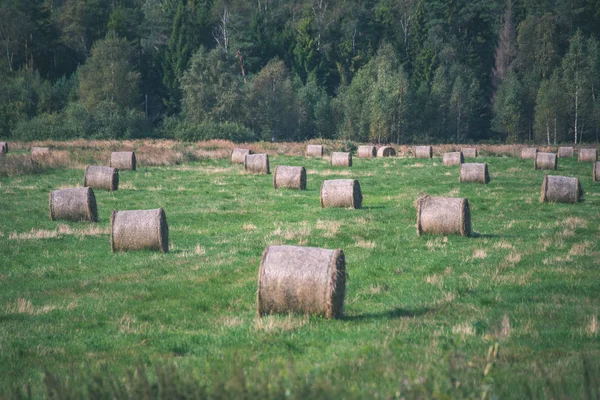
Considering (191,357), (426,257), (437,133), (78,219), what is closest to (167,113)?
(437,133)

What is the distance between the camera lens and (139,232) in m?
17.3

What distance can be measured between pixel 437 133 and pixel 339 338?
100441 millimetres

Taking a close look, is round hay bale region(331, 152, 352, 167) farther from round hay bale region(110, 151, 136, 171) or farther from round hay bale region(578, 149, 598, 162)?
round hay bale region(578, 149, 598, 162)

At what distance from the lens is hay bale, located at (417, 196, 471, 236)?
19469mm

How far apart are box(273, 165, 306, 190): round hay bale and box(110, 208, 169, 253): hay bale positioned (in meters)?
15.1

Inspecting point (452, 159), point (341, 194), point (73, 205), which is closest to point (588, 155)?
point (452, 159)

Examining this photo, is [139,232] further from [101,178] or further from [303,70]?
[303,70]

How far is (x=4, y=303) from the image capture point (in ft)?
40.1

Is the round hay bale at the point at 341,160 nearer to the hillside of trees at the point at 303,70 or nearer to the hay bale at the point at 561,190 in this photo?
the hay bale at the point at 561,190

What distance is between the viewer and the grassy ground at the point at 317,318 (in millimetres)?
7938

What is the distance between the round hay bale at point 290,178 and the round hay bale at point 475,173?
29.6 feet

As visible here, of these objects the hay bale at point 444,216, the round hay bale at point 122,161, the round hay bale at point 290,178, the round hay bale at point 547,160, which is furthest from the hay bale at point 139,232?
the round hay bale at point 547,160

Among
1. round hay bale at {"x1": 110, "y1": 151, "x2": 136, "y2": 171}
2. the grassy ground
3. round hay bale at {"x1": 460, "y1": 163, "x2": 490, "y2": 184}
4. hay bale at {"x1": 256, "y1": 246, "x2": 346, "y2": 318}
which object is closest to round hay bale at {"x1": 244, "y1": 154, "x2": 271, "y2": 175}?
round hay bale at {"x1": 110, "y1": 151, "x2": 136, "y2": 171}

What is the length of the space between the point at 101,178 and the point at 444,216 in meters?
17.0
